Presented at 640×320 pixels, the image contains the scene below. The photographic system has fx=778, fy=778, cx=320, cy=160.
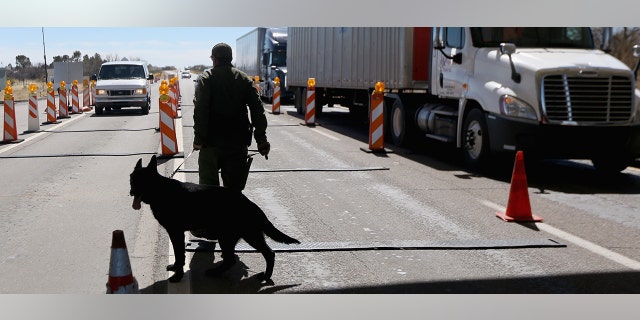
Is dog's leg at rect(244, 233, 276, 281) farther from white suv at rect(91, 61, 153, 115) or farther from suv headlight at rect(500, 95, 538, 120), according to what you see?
white suv at rect(91, 61, 153, 115)

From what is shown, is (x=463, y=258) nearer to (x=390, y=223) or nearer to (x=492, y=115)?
(x=390, y=223)

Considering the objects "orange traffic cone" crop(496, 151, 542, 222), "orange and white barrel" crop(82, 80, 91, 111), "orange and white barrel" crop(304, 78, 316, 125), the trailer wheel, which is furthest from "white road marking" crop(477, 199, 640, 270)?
"orange and white barrel" crop(82, 80, 91, 111)

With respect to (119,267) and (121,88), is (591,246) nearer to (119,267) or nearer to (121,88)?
(119,267)

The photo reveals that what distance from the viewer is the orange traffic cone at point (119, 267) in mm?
4984

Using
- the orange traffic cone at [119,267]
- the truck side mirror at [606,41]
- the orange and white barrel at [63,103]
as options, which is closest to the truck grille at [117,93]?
the orange and white barrel at [63,103]

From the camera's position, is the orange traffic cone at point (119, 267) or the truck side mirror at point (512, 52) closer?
the orange traffic cone at point (119, 267)

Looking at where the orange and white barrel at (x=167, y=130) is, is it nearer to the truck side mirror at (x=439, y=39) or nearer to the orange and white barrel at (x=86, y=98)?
the truck side mirror at (x=439, y=39)

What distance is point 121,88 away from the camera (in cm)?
2236

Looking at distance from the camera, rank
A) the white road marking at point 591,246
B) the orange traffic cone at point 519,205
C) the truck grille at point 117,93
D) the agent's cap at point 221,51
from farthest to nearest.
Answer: the truck grille at point 117,93
the orange traffic cone at point 519,205
the white road marking at point 591,246
the agent's cap at point 221,51

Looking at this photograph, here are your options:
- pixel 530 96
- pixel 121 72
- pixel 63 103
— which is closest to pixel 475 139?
pixel 530 96

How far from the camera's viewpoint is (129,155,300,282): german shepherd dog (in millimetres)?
5746

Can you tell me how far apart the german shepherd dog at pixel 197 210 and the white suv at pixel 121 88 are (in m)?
13.7

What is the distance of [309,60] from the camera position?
23.9 meters
